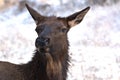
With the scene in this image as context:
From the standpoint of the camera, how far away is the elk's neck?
8.35 metres

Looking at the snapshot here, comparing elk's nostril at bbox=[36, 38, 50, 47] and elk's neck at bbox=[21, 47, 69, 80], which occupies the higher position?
elk's nostril at bbox=[36, 38, 50, 47]

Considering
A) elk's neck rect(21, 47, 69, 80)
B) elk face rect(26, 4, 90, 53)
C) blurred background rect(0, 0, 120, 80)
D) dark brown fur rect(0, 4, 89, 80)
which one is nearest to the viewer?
elk face rect(26, 4, 90, 53)

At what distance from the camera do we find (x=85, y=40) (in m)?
18.6

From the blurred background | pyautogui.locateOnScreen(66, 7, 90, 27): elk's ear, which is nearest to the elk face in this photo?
pyautogui.locateOnScreen(66, 7, 90, 27): elk's ear

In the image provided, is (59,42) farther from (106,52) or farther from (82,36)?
(82,36)

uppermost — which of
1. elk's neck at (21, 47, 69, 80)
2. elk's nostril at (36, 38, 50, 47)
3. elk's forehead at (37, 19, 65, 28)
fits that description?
elk's forehead at (37, 19, 65, 28)

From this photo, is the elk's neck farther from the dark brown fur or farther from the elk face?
the elk face

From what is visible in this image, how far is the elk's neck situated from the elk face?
0.20m

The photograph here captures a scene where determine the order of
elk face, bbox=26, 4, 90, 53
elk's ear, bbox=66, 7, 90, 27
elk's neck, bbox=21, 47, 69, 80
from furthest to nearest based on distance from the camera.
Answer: elk's ear, bbox=66, 7, 90, 27 → elk's neck, bbox=21, 47, 69, 80 → elk face, bbox=26, 4, 90, 53

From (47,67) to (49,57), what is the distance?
0.27 m

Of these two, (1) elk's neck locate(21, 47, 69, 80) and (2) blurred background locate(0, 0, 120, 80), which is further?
(2) blurred background locate(0, 0, 120, 80)

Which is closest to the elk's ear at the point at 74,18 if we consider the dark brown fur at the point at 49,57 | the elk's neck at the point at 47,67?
the dark brown fur at the point at 49,57

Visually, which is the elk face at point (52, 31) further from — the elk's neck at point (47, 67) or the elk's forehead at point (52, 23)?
the elk's neck at point (47, 67)

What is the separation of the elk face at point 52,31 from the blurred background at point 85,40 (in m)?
0.87
